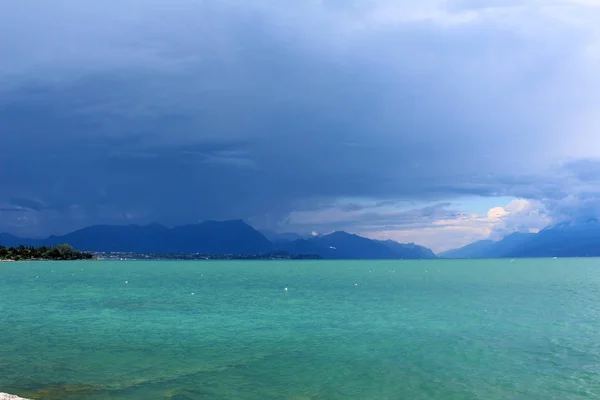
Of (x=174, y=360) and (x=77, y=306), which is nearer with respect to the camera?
(x=174, y=360)

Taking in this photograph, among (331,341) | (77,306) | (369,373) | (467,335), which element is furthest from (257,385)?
(77,306)

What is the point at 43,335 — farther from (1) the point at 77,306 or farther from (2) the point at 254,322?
(1) the point at 77,306

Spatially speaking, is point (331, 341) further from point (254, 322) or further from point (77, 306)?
point (77, 306)

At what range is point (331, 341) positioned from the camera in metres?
40.4


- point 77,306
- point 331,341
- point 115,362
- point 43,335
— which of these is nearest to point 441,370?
point 331,341

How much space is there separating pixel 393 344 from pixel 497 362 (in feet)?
28.8

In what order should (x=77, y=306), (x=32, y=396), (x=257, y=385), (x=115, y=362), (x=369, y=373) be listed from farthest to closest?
(x=77, y=306) → (x=115, y=362) → (x=369, y=373) → (x=257, y=385) → (x=32, y=396)

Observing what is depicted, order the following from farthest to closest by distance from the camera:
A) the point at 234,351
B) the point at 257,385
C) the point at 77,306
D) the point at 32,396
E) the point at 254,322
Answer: the point at 77,306, the point at 254,322, the point at 234,351, the point at 257,385, the point at 32,396

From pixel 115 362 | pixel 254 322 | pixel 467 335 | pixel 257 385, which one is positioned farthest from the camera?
pixel 254 322

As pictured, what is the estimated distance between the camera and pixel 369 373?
29.8m

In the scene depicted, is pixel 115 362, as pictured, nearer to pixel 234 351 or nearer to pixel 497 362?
pixel 234 351

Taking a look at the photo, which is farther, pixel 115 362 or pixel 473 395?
pixel 115 362

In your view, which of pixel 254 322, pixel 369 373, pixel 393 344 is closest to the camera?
pixel 369 373

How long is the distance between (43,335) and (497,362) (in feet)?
121
